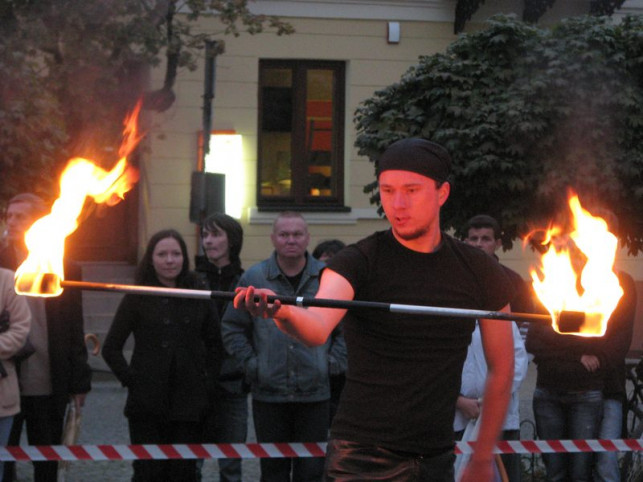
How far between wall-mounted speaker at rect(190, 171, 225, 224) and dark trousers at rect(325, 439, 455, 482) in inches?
317

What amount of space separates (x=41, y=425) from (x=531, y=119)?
5.47 metres

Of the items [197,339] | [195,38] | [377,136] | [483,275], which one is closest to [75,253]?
[195,38]

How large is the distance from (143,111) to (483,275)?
1236 centimetres

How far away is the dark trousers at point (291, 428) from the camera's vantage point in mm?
6566

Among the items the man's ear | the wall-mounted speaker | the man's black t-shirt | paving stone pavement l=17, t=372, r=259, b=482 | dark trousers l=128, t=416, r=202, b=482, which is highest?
the man's ear

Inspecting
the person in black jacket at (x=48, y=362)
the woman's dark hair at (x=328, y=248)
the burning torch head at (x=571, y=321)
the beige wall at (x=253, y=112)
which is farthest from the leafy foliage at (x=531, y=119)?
the burning torch head at (x=571, y=321)

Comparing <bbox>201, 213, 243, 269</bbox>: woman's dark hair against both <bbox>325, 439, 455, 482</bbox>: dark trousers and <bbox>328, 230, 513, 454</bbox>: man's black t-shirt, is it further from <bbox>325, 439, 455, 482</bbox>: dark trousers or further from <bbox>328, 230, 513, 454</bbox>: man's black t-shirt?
<bbox>325, 439, 455, 482</bbox>: dark trousers

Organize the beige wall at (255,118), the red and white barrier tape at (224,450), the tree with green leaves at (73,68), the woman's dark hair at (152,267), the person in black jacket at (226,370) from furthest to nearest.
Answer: the beige wall at (255,118), the tree with green leaves at (73,68), the person in black jacket at (226,370), the woman's dark hair at (152,267), the red and white barrier tape at (224,450)

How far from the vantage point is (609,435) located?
21.6ft

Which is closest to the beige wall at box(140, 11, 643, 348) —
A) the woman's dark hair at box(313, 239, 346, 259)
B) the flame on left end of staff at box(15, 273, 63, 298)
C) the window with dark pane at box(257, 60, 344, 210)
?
the window with dark pane at box(257, 60, 344, 210)

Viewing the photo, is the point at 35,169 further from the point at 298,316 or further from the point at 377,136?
the point at 298,316

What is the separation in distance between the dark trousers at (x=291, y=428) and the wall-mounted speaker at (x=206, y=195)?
214 inches

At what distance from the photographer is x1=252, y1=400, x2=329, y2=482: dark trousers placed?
6566 millimetres

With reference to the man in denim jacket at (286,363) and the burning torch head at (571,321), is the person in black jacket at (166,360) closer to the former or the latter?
the man in denim jacket at (286,363)
